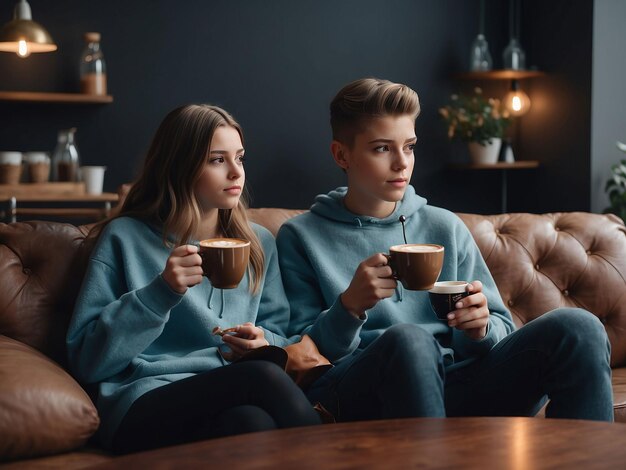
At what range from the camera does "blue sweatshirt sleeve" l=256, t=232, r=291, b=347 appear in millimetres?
2217

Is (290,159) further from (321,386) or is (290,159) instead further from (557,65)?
(321,386)

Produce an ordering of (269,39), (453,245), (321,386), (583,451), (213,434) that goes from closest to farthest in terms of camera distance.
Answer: (583,451)
(213,434)
(321,386)
(453,245)
(269,39)

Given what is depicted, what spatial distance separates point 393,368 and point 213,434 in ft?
1.27

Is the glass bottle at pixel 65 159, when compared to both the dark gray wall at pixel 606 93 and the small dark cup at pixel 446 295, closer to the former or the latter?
the dark gray wall at pixel 606 93

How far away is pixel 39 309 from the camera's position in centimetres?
220

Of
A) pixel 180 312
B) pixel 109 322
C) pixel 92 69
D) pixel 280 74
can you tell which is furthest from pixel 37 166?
pixel 109 322

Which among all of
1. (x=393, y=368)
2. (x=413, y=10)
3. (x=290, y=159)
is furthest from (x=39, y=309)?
(x=413, y=10)

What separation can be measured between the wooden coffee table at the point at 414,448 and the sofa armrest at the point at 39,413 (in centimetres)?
54

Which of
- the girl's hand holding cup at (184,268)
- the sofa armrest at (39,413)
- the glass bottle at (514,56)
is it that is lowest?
the sofa armrest at (39,413)

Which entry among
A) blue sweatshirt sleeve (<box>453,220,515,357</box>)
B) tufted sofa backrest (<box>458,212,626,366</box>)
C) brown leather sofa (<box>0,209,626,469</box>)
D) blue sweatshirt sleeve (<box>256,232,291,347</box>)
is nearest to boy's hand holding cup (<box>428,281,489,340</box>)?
blue sweatshirt sleeve (<box>453,220,515,357</box>)

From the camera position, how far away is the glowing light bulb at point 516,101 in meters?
5.20

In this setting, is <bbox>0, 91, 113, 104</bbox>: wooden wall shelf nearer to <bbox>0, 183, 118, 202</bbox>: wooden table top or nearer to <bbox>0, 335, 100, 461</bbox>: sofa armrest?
<bbox>0, 183, 118, 202</bbox>: wooden table top

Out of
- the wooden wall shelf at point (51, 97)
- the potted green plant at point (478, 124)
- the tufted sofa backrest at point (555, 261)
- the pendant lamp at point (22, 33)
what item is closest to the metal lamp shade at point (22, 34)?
the pendant lamp at point (22, 33)

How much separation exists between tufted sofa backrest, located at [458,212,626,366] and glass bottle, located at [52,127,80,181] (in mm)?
2493
